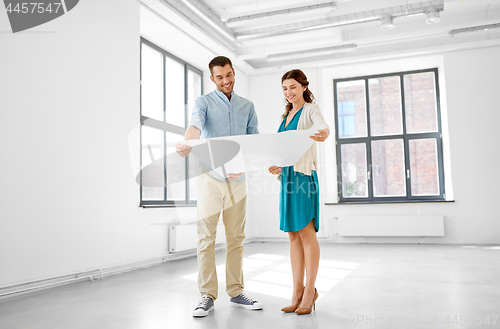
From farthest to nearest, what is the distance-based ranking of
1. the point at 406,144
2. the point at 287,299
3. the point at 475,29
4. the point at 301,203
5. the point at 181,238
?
the point at 406,144
the point at 475,29
the point at 181,238
the point at 287,299
the point at 301,203

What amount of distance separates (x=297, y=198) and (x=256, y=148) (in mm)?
416

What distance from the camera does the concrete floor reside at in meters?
2.11

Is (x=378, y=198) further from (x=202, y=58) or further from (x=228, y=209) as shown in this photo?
(x=228, y=209)

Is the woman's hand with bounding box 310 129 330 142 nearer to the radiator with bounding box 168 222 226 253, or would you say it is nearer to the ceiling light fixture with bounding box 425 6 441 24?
the radiator with bounding box 168 222 226 253

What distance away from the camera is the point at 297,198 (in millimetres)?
2148

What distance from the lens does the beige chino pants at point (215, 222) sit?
2244 mm

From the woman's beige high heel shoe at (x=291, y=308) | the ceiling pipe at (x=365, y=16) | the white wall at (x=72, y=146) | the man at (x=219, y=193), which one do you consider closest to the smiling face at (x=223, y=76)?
the man at (x=219, y=193)

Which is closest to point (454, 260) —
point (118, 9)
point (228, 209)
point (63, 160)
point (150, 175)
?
point (228, 209)

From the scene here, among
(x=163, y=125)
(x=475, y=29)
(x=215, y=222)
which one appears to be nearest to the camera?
(x=215, y=222)

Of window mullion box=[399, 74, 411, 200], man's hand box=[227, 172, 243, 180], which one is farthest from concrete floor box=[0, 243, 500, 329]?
window mullion box=[399, 74, 411, 200]

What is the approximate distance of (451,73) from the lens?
20.3 feet

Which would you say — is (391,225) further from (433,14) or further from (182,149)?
(182,149)

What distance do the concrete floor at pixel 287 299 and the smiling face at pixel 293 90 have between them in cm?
118

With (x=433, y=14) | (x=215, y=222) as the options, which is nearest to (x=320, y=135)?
(x=215, y=222)
